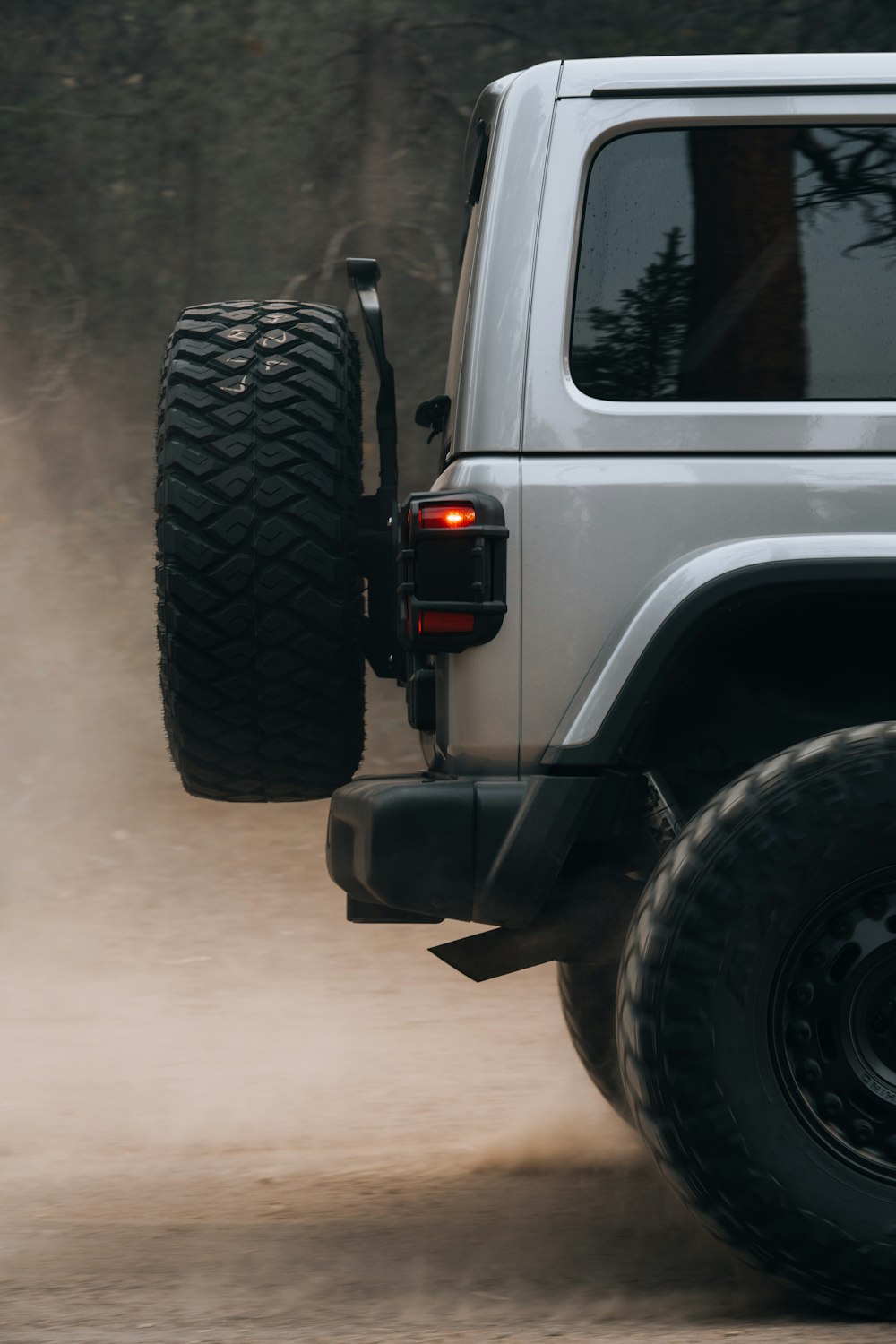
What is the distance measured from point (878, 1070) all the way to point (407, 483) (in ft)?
25.0

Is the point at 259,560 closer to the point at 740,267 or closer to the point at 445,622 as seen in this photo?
the point at 445,622

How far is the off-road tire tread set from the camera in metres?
2.37

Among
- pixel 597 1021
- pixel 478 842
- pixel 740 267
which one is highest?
pixel 740 267

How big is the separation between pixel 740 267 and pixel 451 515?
0.71 m

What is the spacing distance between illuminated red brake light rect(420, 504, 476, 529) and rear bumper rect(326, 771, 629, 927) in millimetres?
481

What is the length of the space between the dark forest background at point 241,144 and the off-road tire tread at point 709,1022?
815cm

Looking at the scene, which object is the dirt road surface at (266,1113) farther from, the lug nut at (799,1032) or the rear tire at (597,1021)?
the lug nut at (799,1032)

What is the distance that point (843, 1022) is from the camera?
2490 mm

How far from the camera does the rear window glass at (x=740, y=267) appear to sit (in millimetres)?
2715

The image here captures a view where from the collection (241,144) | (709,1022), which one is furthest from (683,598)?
(241,144)

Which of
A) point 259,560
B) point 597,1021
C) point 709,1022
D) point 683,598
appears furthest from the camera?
point 597,1021

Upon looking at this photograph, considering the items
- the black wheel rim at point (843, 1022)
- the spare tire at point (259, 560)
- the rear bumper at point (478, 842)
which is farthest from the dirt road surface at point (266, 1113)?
the spare tire at point (259, 560)

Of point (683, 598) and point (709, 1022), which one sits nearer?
point (709, 1022)

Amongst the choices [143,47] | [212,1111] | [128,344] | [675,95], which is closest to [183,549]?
[675,95]
